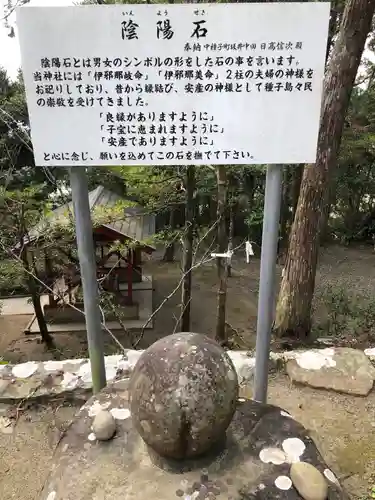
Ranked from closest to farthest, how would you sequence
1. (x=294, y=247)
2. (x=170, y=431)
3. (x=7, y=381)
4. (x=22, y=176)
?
(x=170, y=431) < (x=7, y=381) < (x=294, y=247) < (x=22, y=176)

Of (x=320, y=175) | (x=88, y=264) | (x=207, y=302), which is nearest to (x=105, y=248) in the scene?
(x=207, y=302)

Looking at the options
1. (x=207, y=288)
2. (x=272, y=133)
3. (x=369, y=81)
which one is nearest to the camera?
(x=272, y=133)

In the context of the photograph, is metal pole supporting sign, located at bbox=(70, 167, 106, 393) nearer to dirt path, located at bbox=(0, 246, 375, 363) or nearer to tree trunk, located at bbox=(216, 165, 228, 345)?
tree trunk, located at bbox=(216, 165, 228, 345)

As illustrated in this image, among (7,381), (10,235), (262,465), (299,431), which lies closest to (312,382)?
(299,431)

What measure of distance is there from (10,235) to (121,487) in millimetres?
5540

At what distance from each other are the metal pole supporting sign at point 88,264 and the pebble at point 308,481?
4.75 feet

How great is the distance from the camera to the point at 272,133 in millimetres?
2195

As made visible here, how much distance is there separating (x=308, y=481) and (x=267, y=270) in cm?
114

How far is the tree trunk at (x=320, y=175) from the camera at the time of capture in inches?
188

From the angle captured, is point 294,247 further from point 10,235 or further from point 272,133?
point 10,235

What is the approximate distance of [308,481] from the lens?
1927mm

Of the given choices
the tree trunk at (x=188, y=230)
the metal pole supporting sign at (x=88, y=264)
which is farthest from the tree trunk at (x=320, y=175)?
the metal pole supporting sign at (x=88, y=264)

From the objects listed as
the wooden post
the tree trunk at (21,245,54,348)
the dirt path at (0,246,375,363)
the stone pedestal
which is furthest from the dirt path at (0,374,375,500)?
the wooden post

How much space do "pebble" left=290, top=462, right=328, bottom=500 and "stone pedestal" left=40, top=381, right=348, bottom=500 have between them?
0.11ft
